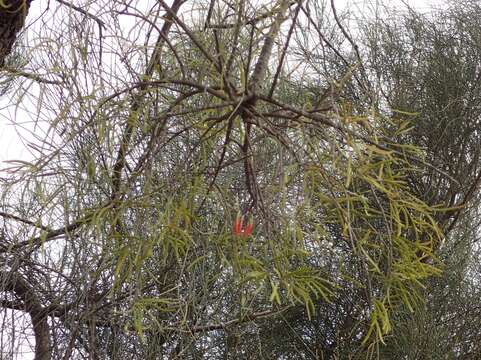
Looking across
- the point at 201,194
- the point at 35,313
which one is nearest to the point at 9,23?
the point at 201,194

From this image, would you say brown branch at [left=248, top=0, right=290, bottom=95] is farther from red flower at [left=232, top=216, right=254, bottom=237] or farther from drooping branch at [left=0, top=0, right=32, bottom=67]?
drooping branch at [left=0, top=0, right=32, bottom=67]

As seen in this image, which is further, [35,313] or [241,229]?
[35,313]

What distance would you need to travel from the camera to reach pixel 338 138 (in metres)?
0.86

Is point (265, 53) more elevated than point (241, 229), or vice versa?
point (265, 53)

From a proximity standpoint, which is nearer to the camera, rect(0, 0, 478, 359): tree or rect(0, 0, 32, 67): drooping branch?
rect(0, 0, 478, 359): tree

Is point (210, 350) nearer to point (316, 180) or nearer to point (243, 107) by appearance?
point (316, 180)

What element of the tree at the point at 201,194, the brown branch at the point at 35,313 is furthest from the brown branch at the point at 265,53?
the brown branch at the point at 35,313

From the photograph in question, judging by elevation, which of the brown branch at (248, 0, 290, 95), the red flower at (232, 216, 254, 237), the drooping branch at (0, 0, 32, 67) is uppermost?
the drooping branch at (0, 0, 32, 67)

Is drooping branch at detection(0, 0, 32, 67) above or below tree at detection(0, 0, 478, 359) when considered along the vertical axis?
above

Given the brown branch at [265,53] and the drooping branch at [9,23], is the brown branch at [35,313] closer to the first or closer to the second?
the drooping branch at [9,23]

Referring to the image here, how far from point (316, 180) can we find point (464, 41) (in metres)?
1.67

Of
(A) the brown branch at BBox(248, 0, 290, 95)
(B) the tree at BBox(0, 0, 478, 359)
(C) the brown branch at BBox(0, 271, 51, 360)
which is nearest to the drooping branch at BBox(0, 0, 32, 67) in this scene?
(B) the tree at BBox(0, 0, 478, 359)

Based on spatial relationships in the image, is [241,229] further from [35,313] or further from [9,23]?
[35,313]

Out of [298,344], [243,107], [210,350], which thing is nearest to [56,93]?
[243,107]
